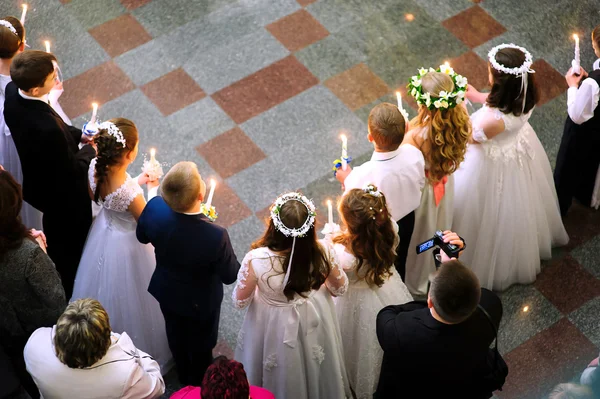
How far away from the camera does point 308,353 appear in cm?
390

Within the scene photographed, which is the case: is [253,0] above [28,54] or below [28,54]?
below

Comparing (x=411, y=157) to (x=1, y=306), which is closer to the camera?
(x=1, y=306)

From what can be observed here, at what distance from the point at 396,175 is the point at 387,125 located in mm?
303

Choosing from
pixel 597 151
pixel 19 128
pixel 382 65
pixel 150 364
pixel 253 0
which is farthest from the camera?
pixel 253 0

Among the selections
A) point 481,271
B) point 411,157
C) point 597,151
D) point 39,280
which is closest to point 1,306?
point 39,280

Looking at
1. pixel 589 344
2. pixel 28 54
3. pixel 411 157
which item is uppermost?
pixel 28 54

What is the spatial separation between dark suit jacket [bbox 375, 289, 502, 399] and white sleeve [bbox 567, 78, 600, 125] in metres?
1.72

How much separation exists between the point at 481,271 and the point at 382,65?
2088mm

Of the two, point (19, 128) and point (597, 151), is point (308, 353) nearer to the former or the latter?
point (19, 128)

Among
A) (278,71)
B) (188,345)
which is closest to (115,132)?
(188,345)

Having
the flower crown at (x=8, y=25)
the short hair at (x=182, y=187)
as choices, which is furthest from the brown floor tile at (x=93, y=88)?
the short hair at (x=182, y=187)

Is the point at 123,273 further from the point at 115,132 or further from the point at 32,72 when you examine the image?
the point at 32,72

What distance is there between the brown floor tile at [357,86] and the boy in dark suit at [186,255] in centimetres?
242

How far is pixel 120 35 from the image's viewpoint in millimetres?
6387
